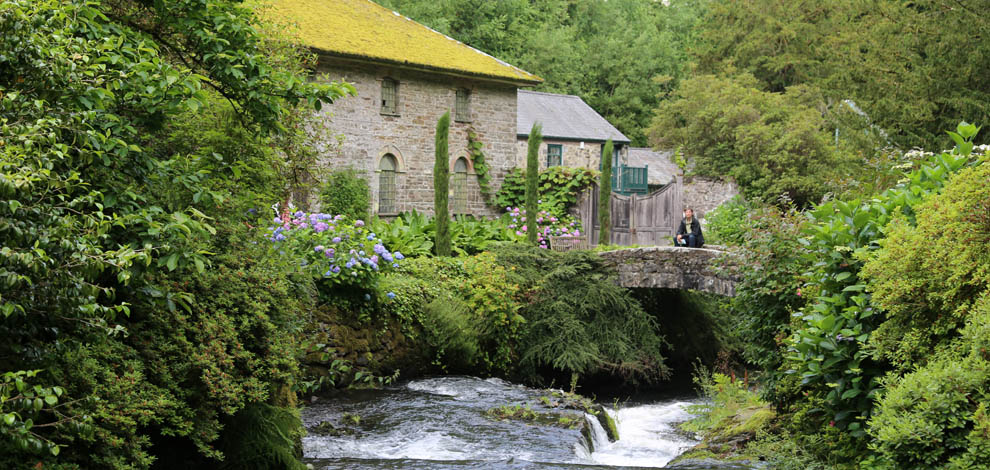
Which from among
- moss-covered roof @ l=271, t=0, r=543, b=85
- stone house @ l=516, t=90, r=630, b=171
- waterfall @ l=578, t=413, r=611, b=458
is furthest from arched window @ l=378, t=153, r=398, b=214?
waterfall @ l=578, t=413, r=611, b=458

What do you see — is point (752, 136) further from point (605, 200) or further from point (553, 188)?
point (605, 200)

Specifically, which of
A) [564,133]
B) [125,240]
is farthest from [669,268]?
[564,133]

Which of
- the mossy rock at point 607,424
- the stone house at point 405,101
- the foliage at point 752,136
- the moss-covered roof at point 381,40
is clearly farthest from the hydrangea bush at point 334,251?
the foliage at point 752,136

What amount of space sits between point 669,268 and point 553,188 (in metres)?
9.56

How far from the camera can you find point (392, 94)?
22.4 meters

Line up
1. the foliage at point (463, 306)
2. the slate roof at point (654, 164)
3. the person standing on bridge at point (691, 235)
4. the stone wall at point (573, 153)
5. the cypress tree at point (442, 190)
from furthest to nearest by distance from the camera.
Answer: the slate roof at point (654, 164) < the stone wall at point (573, 153) < the cypress tree at point (442, 190) < the person standing on bridge at point (691, 235) < the foliage at point (463, 306)

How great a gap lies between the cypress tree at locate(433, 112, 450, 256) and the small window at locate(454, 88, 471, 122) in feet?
14.2

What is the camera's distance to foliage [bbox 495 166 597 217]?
2394 cm

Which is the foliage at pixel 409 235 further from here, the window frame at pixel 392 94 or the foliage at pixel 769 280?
the foliage at pixel 769 280

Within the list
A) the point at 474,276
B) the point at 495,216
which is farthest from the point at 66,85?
the point at 495,216

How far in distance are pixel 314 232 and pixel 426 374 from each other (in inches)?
117

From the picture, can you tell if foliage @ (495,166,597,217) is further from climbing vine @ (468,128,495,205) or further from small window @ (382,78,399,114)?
small window @ (382,78,399,114)

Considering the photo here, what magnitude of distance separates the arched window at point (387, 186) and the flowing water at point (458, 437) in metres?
10.6

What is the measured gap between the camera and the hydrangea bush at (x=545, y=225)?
21156mm
